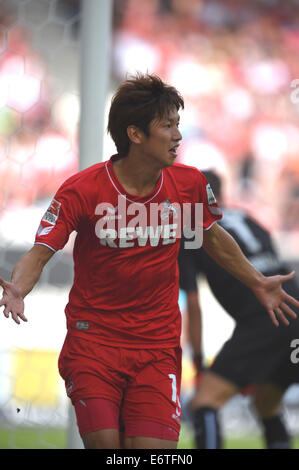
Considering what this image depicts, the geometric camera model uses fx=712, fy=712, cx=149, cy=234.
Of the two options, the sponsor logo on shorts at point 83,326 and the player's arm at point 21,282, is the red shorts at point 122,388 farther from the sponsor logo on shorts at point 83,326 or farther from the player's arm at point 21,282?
the player's arm at point 21,282

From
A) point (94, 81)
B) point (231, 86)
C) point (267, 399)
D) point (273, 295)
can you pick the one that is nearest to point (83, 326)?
point (273, 295)

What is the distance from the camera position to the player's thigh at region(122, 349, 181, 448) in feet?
7.23

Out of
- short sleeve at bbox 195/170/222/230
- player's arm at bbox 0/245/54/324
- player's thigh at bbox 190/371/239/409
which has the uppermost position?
short sleeve at bbox 195/170/222/230

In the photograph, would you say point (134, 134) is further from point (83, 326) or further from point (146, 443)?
point (146, 443)

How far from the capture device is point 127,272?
7.40 ft

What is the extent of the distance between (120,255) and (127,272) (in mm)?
58

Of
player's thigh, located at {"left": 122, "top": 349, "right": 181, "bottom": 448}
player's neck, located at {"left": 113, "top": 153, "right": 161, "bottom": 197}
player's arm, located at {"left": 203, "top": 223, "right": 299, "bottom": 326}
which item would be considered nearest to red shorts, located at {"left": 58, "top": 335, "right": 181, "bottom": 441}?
player's thigh, located at {"left": 122, "top": 349, "right": 181, "bottom": 448}

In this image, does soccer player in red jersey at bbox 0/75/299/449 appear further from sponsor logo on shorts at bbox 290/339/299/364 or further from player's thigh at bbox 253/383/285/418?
player's thigh at bbox 253/383/285/418

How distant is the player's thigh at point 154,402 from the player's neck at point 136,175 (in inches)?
20.8

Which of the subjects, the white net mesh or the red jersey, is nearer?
the red jersey

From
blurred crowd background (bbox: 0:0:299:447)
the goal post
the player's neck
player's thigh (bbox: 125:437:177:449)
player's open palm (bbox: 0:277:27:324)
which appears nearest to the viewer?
player's open palm (bbox: 0:277:27:324)

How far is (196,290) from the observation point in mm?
3357

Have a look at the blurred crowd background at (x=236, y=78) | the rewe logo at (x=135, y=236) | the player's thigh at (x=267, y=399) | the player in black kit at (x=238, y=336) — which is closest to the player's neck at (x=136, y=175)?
the rewe logo at (x=135, y=236)

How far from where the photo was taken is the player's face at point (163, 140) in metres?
2.21
